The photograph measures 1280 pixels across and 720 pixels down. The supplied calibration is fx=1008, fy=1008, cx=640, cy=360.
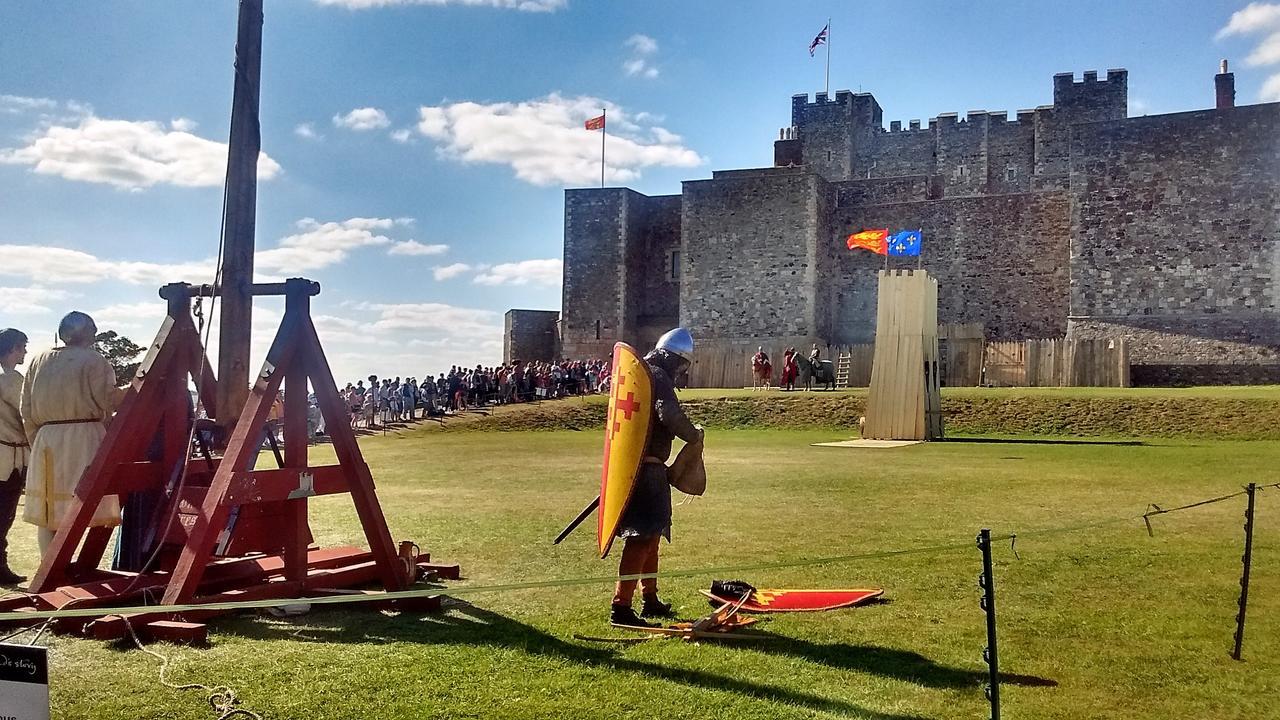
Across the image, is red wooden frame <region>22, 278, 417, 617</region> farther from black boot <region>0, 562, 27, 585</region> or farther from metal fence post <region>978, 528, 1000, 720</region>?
Result: metal fence post <region>978, 528, 1000, 720</region>

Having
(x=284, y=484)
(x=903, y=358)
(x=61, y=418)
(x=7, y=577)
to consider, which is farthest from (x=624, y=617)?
(x=903, y=358)

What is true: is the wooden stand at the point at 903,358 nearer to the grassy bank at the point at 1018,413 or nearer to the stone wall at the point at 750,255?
the grassy bank at the point at 1018,413

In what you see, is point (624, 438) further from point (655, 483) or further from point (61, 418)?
point (61, 418)

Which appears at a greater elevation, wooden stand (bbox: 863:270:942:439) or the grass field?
wooden stand (bbox: 863:270:942:439)

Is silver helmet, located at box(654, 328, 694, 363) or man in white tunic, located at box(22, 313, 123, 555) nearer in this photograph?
silver helmet, located at box(654, 328, 694, 363)

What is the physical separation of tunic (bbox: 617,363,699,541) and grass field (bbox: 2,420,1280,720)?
1.91 feet

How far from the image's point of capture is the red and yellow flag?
116 feet

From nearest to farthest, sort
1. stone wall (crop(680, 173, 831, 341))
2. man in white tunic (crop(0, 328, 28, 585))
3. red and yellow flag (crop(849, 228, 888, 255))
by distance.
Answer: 1. man in white tunic (crop(0, 328, 28, 585))
2. red and yellow flag (crop(849, 228, 888, 255))
3. stone wall (crop(680, 173, 831, 341))

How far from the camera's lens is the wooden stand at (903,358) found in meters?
19.3

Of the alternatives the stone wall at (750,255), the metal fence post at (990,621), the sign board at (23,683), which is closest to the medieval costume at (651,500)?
the metal fence post at (990,621)

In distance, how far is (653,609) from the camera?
560 cm

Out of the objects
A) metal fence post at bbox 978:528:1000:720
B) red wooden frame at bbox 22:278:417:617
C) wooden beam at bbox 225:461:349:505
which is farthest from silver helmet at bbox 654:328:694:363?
metal fence post at bbox 978:528:1000:720

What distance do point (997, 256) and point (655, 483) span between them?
34051 millimetres

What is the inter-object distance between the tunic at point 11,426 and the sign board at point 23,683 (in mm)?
4901
